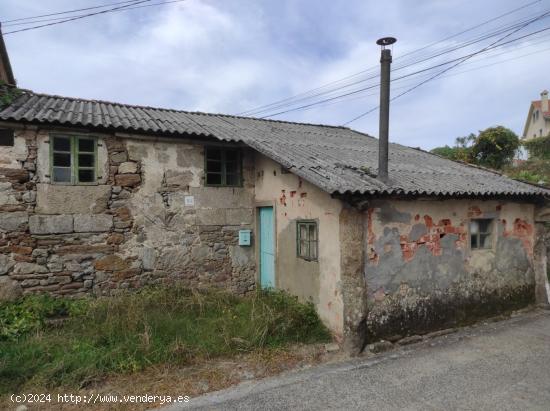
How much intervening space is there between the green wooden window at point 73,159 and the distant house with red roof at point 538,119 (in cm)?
3762

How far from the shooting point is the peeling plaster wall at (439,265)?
560 centimetres

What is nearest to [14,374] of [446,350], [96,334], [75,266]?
[96,334]

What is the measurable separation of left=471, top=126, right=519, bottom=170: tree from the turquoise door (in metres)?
12.9

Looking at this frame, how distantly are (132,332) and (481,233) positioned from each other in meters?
6.52

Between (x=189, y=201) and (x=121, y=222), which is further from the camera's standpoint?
(x=189, y=201)

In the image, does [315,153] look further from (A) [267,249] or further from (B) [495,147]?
(B) [495,147]

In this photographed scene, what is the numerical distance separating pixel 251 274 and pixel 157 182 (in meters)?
2.87

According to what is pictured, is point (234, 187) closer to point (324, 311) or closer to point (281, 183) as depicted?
point (281, 183)

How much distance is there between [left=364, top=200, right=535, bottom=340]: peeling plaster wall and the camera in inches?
220

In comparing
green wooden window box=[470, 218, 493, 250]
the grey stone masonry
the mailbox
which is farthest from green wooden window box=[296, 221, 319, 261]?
the grey stone masonry

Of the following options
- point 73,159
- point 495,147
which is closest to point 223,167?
point 73,159

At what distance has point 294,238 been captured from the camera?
21.8 ft

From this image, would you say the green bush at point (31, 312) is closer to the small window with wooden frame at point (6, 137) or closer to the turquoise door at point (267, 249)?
the small window with wooden frame at point (6, 137)

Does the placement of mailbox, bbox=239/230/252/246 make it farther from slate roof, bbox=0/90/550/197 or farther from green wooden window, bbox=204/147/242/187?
slate roof, bbox=0/90/550/197
